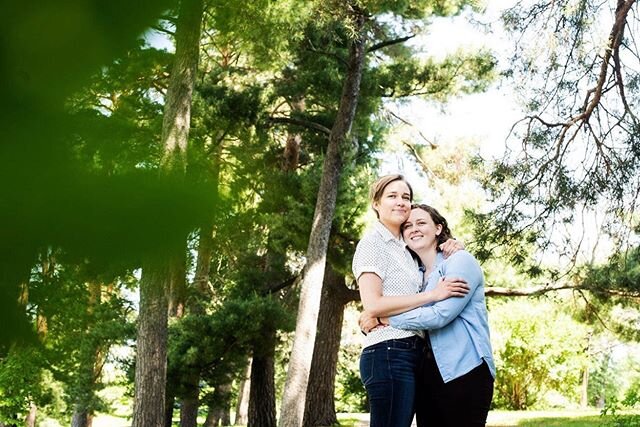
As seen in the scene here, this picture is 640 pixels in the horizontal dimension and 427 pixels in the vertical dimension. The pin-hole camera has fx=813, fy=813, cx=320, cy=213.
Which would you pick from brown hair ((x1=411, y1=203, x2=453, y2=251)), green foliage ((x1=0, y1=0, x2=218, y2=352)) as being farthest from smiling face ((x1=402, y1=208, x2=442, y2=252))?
green foliage ((x1=0, y1=0, x2=218, y2=352))

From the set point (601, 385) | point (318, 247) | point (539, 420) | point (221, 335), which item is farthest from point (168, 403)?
point (601, 385)

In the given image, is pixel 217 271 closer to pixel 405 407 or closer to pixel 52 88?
pixel 405 407

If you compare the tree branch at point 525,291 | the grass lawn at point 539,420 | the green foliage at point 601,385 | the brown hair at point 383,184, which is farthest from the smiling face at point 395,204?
the green foliage at point 601,385

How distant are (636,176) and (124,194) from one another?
27.8ft

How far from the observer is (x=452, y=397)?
9.92 ft

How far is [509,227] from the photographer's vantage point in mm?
9188

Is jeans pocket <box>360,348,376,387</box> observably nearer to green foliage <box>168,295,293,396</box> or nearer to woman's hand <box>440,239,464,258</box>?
woman's hand <box>440,239,464,258</box>

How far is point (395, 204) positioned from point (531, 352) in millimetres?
18936

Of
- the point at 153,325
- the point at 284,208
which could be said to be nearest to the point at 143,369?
the point at 153,325

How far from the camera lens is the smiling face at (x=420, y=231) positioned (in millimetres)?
3277

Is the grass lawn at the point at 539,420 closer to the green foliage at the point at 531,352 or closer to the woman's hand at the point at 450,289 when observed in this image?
the green foliage at the point at 531,352

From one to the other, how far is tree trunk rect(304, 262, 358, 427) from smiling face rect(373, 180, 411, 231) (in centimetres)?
1138

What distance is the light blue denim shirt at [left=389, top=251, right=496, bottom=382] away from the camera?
3.00 m

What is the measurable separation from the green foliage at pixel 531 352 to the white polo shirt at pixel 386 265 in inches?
710
